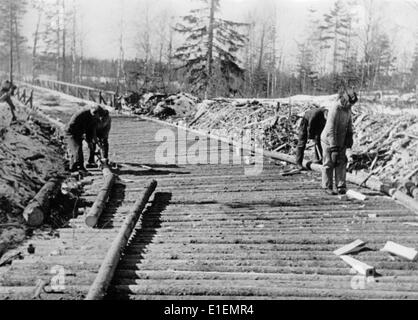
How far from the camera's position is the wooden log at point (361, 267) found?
14.4ft

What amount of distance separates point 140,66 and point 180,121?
22.2 m

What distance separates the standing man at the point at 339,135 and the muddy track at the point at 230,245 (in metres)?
0.44

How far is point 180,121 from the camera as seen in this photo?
717 inches

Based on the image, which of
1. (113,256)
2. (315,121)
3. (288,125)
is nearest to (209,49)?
(288,125)

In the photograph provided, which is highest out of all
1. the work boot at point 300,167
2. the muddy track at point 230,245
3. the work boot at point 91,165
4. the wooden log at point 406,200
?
the work boot at point 300,167

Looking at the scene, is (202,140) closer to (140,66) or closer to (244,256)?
(244,256)

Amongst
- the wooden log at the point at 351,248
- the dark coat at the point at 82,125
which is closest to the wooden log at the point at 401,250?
the wooden log at the point at 351,248

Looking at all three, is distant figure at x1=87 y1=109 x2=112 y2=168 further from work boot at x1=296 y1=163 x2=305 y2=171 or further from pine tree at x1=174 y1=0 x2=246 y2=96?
pine tree at x1=174 y1=0 x2=246 y2=96

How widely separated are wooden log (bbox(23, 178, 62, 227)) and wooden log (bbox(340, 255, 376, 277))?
3.81 metres

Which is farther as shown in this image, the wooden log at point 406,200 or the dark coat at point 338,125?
the dark coat at point 338,125

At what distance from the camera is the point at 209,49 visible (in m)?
28.1

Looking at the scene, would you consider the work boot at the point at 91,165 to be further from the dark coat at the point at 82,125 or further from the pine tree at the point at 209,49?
the pine tree at the point at 209,49

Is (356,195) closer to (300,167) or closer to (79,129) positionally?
(300,167)
